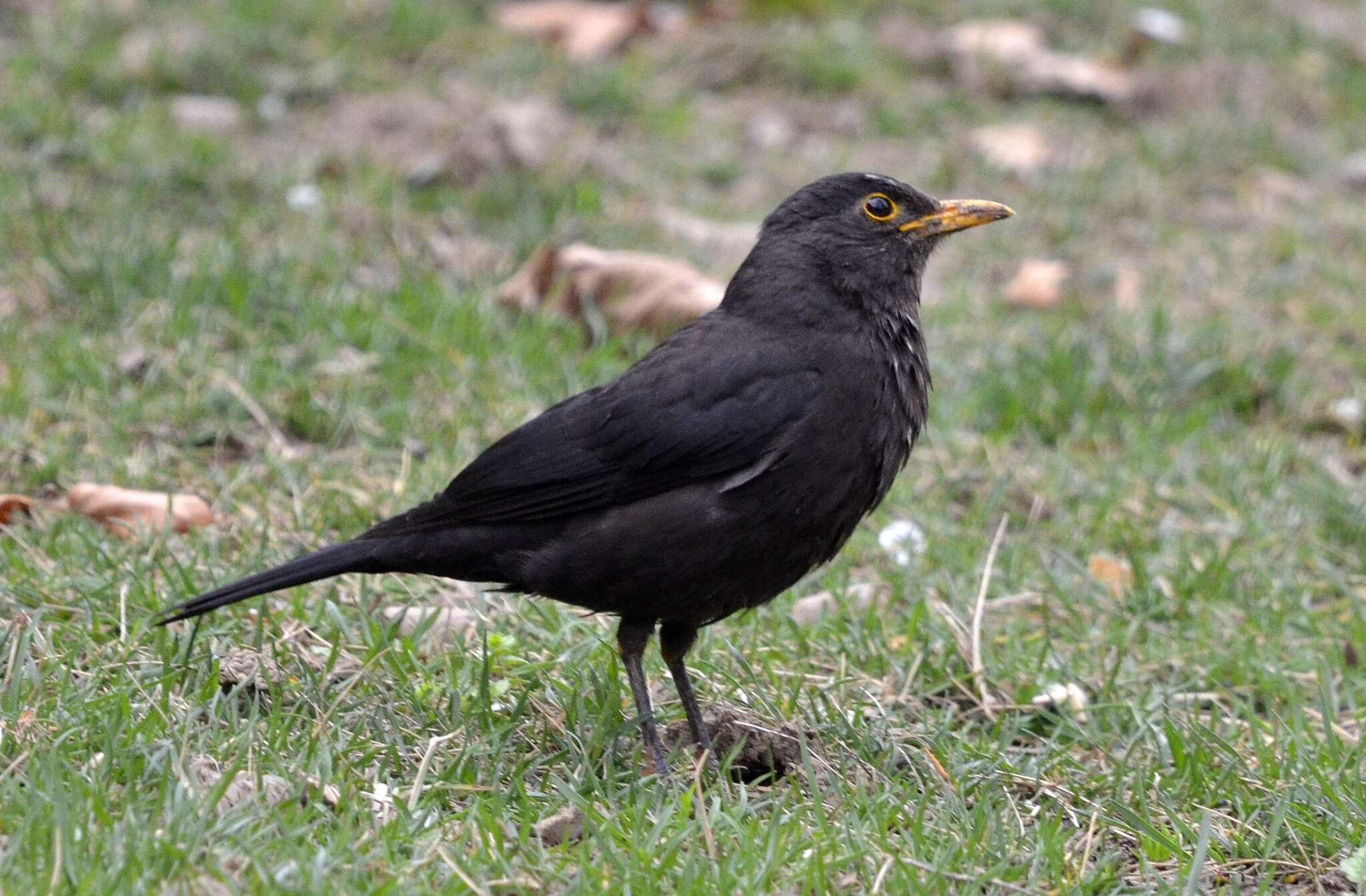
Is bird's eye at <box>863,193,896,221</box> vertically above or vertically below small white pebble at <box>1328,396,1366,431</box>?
above

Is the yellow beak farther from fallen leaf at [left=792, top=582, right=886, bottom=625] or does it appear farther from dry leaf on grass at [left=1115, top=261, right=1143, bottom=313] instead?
dry leaf on grass at [left=1115, top=261, right=1143, bottom=313]

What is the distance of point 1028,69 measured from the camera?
9.48 meters

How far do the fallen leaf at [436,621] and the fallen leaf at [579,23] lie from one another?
17.0ft

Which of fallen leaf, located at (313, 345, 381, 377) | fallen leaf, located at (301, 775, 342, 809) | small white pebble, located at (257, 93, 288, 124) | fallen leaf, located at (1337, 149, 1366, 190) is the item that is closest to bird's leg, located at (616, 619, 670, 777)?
fallen leaf, located at (301, 775, 342, 809)

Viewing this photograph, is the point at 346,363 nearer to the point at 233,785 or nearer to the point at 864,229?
the point at 864,229

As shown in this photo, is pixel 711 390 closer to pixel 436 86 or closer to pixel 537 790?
pixel 537 790

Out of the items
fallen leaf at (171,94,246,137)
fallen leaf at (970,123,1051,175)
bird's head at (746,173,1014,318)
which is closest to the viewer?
bird's head at (746,173,1014,318)

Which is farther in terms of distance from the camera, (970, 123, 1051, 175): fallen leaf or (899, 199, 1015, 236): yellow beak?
(970, 123, 1051, 175): fallen leaf

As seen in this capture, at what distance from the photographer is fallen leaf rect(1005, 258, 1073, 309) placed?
733 cm

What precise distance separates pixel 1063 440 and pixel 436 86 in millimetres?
4128

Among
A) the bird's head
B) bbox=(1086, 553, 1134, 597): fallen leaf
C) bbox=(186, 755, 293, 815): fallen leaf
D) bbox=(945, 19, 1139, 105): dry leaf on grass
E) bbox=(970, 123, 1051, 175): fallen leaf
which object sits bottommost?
bbox=(1086, 553, 1134, 597): fallen leaf

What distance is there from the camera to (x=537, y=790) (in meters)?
3.64

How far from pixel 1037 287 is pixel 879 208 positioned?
3093 millimetres

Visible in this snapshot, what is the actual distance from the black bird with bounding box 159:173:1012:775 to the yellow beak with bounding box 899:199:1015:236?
0.27m
